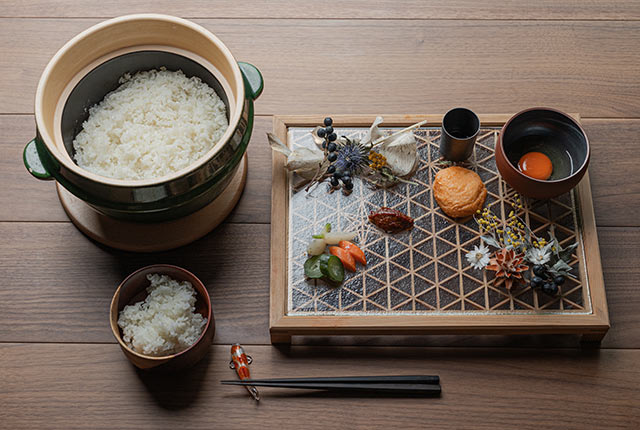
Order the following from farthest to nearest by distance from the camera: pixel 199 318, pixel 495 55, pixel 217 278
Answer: pixel 495 55 → pixel 217 278 → pixel 199 318

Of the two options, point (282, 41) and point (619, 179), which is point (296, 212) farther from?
point (619, 179)

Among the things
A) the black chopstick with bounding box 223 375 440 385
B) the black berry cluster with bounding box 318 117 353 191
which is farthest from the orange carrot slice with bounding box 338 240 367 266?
the black chopstick with bounding box 223 375 440 385

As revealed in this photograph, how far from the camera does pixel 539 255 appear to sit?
1503 mm

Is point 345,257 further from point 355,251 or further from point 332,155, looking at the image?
point 332,155

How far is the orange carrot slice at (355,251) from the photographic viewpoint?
152 centimetres

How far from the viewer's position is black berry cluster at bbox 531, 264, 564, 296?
4.85 ft

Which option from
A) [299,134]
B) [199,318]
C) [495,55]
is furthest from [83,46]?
[495,55]

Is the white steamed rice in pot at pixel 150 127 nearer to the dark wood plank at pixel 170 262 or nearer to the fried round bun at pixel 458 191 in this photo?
the dark wood plank at pixel 170 262

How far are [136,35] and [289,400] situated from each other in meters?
0.87

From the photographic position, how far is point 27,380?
153 cm

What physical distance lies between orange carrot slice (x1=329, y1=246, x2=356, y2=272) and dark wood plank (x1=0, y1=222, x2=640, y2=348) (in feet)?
0.55

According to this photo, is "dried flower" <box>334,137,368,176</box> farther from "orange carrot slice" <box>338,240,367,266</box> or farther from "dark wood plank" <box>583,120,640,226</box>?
"dark wood plank" <box>583,120,640,226</box>

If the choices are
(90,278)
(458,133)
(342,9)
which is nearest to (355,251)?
(458,133)

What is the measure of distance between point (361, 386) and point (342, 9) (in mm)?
999
